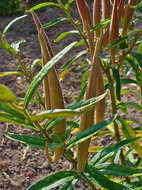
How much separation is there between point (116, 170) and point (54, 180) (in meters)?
0.17

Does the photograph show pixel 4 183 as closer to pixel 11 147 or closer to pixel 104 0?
pixel 11 147

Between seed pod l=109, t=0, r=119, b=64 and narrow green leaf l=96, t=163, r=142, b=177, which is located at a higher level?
seed pod l=109, t=0, r=119, b=64

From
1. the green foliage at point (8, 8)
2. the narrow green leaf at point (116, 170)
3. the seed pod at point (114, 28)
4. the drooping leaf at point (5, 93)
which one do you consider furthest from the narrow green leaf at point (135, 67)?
the green foliage at point (8, 8)

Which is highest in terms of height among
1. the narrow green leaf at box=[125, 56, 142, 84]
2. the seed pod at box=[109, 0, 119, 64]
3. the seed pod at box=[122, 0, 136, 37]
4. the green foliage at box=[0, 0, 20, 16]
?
the green foliage at box=[0, 0, 20, 16]

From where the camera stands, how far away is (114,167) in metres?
0.77

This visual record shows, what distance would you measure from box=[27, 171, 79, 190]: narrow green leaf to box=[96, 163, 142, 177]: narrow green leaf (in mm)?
80

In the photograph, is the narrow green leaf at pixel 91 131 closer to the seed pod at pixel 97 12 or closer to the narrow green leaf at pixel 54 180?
the narrow green leaf at pixel 54 180

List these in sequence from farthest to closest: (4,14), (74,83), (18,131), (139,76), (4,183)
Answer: (4,14)
(74,83)
(18,131)
(4,183)
(139,76)

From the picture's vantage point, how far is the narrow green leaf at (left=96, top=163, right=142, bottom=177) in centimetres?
74

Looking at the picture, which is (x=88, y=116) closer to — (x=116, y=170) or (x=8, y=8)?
(x=116, y=170)

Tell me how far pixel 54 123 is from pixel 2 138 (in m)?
1.57

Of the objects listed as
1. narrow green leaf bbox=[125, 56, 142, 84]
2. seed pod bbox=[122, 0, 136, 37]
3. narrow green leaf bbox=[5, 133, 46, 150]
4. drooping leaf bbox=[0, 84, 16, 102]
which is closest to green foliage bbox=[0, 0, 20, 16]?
narrow green leaf bbox=[125, 56, 142, 84]

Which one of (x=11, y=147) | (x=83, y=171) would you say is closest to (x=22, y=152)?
(x=11, y=147)

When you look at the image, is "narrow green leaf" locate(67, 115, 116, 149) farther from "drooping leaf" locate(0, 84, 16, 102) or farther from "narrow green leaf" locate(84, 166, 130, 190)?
"drooping leaf" locate(0, 84, 16, 102)
